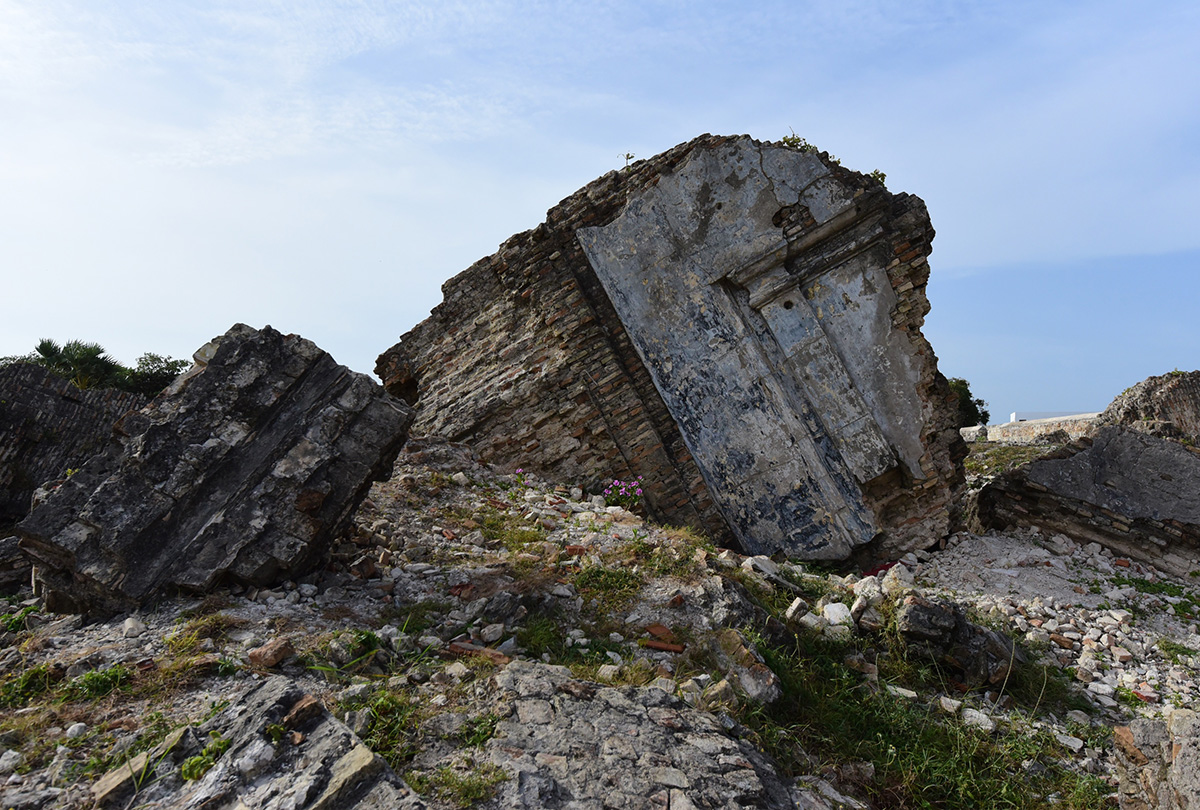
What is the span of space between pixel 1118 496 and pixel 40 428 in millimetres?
10739

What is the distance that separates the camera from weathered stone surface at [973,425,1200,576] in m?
6.18

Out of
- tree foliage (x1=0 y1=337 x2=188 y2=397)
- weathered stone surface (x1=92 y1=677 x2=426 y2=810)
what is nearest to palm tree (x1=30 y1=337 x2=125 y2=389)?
tree foliage (x1=0 y1=337 x2=188 y2=397)

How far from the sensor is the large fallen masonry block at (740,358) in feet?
20.5

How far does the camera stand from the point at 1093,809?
3189mm

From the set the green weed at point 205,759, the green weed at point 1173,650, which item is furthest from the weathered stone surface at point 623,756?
the green weed at point 1173,650

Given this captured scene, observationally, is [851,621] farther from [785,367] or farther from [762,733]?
[785,367]

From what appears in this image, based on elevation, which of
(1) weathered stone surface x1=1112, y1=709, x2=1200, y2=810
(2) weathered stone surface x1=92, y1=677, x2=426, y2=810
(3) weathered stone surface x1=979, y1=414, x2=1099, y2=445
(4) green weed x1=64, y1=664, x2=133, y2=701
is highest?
(4) green weed x1=64, y1=664, x2=133, y2=701

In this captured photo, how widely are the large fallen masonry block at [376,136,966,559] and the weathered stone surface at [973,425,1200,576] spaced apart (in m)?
0.75

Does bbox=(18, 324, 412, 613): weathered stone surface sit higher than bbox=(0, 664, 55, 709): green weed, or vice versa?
bbox=(18, 324, 412, 613): weathered stone surface

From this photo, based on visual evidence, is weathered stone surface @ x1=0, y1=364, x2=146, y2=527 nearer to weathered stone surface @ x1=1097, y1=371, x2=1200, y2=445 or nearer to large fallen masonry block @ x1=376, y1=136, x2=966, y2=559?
large fallen masonry block @ x1=376, y1=136, x2=966, y2=559

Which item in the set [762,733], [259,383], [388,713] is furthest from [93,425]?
[762,733]

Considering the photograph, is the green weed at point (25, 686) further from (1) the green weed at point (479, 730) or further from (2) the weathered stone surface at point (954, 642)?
(2) the weathered stone surface at point (954, 642)

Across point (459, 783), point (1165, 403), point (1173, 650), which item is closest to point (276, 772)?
point (459, 783)

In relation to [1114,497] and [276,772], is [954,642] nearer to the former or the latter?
[1114,497]
